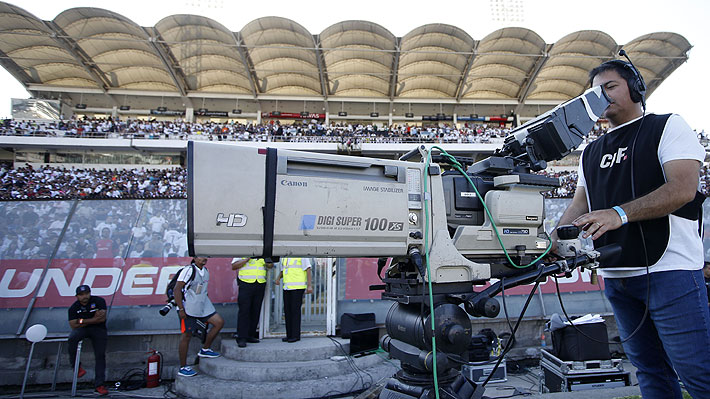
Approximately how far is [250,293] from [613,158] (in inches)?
193

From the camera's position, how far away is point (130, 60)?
3053 centimetres

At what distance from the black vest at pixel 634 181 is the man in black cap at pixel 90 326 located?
6000 mm

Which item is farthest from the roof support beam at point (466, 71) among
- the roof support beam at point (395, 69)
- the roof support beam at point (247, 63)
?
the roof support beam at point (247, 63)

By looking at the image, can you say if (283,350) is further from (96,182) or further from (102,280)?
(96,182)

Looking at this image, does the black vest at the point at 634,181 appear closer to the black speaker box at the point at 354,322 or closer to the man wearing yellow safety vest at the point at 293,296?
the black speaker box at the point at 354,322

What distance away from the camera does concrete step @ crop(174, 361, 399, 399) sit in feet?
14.9

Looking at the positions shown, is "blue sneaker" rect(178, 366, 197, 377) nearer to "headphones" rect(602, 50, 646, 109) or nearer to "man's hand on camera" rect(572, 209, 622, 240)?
"man's hand on camera" rect(572, 209, 622, 240)

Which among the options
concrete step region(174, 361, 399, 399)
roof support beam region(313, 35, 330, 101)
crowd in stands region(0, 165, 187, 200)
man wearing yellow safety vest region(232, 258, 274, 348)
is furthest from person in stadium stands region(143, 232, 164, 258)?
roof support beam region(313, 35, 330, 101)

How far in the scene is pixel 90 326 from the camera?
5.25 meters

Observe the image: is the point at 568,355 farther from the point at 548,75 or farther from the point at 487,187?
the point at 548,75

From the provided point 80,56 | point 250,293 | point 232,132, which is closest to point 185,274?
point 250,293

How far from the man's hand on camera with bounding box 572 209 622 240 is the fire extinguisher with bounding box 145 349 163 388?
18.7 feet

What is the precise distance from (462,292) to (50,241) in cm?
672

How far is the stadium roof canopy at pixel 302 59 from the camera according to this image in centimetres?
2791
